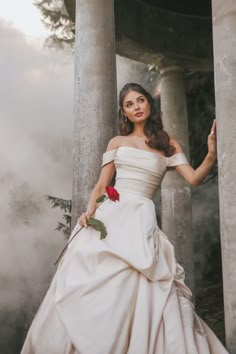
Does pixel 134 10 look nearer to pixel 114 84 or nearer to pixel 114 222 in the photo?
pixel 114 84

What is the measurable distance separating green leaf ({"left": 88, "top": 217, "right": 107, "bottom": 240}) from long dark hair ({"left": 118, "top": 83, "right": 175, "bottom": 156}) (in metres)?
1.24

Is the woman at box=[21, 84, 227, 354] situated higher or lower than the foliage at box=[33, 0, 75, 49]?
lower

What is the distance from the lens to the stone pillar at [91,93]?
846 centimetres

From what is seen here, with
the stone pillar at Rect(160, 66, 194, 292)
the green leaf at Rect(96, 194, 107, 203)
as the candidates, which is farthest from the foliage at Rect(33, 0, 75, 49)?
the green leaf at Rect(96, 194, 107, 203)

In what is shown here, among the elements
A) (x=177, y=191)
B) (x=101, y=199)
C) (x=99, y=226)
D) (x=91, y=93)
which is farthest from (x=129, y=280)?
(x=177, y=191)

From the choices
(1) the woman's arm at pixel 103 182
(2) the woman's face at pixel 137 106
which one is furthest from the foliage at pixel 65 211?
(2) the woman's face at pixel 137 106

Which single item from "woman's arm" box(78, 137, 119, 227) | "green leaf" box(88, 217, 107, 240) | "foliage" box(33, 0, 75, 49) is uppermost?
"foliage" box(33, 0, 75, 49)

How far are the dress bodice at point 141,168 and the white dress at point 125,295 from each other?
13 millimetres

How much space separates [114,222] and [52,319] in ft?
4.48

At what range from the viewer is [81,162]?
8.55 m

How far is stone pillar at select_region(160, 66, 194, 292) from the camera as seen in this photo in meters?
13.6

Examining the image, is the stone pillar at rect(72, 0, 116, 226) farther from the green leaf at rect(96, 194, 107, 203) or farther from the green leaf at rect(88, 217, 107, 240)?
the green leaf at rect(88, 217, 107, 240)

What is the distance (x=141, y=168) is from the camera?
633 centimetres

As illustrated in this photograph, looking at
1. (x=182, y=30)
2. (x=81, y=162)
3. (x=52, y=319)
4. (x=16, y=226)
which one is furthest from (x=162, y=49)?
(x=16, y=226)
